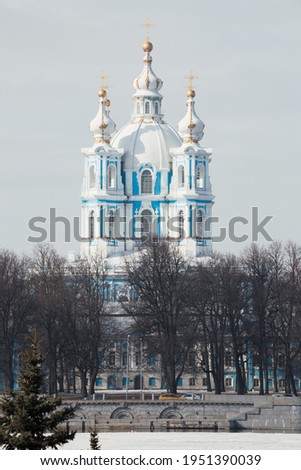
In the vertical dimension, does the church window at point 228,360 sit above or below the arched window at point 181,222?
below

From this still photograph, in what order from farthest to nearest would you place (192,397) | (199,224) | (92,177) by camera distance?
(92,177) < (199,224) < (192,397)

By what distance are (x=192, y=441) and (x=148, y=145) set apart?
179 ft

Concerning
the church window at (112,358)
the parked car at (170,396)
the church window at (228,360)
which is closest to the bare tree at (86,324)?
the church window at (112,358)

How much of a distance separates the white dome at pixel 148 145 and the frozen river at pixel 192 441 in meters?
46.3

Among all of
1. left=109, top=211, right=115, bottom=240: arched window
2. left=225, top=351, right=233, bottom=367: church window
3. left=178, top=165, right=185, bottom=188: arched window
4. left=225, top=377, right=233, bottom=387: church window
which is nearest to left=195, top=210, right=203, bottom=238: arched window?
left=178, top=165, right=185, bottom=188: arched window

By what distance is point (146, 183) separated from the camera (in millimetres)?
119062

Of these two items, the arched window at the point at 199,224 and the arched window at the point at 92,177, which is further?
the arched window at the point at 92,177

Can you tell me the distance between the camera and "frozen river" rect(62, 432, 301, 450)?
6112cm

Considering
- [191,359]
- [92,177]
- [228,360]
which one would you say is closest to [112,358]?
[228,360]

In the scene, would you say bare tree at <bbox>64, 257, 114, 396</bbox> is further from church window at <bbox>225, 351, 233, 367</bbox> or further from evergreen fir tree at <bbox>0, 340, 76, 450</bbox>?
evergreen fir tree at <bbox>0, 340, 76, 450</bbox>

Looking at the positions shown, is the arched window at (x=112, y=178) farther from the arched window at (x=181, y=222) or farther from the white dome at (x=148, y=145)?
the arched window at (x=181, y=222)

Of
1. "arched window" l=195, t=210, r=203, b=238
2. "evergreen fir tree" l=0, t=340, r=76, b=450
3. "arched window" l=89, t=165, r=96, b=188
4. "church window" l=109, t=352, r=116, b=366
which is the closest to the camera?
"evergreen fir tree" l=0, t=340, r=76, b=450

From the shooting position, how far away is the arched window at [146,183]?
11881 centimetres

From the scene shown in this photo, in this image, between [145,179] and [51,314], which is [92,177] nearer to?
[145,179]
